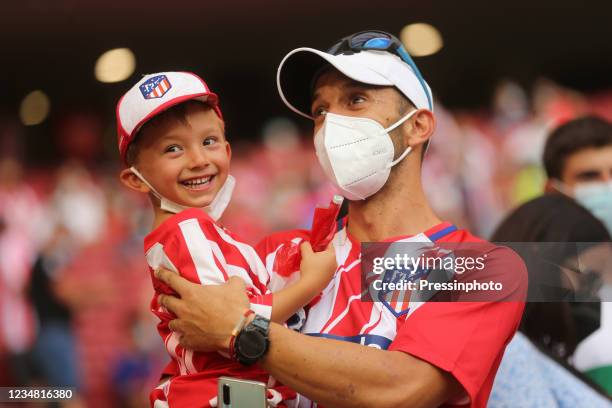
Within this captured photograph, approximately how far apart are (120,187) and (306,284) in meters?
3.84

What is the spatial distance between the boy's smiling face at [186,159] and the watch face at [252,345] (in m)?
0.41

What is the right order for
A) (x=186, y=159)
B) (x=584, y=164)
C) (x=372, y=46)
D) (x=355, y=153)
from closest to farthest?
(x=186, y=159)
(x=355, y=153)
(x=372, y=46)
(x=584, y=164)

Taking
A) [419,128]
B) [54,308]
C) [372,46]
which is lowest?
[54,308]

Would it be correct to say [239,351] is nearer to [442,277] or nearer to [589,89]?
[442,277]

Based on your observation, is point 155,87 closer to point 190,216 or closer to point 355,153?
point 190,216

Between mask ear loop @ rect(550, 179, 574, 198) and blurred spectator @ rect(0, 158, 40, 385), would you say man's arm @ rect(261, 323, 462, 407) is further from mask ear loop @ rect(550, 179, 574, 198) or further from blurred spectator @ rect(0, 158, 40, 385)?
blurred spectator @ rect(0, 158, 40, 385)

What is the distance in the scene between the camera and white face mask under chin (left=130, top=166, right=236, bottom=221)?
7.55 ft

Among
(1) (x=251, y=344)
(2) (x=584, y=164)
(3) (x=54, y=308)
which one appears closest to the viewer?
(1) (x=251, y=344)

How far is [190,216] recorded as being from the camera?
2.21m

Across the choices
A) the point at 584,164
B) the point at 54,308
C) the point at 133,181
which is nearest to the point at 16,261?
the point at 54,308

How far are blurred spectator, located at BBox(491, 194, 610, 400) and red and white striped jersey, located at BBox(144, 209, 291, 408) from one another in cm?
91

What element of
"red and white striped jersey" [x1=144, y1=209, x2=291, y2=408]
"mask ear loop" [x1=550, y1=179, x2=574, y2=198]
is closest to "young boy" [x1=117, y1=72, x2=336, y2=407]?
"red and white striped jersey" [x1=144, y1=209, x2=291, y2=408]

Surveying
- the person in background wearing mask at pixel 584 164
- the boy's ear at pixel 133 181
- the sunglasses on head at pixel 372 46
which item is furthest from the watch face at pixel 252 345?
the person in background wearing mask at pixel 584 164

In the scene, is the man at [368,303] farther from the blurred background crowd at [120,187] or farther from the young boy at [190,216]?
the blurred background crowd at [120,187]
